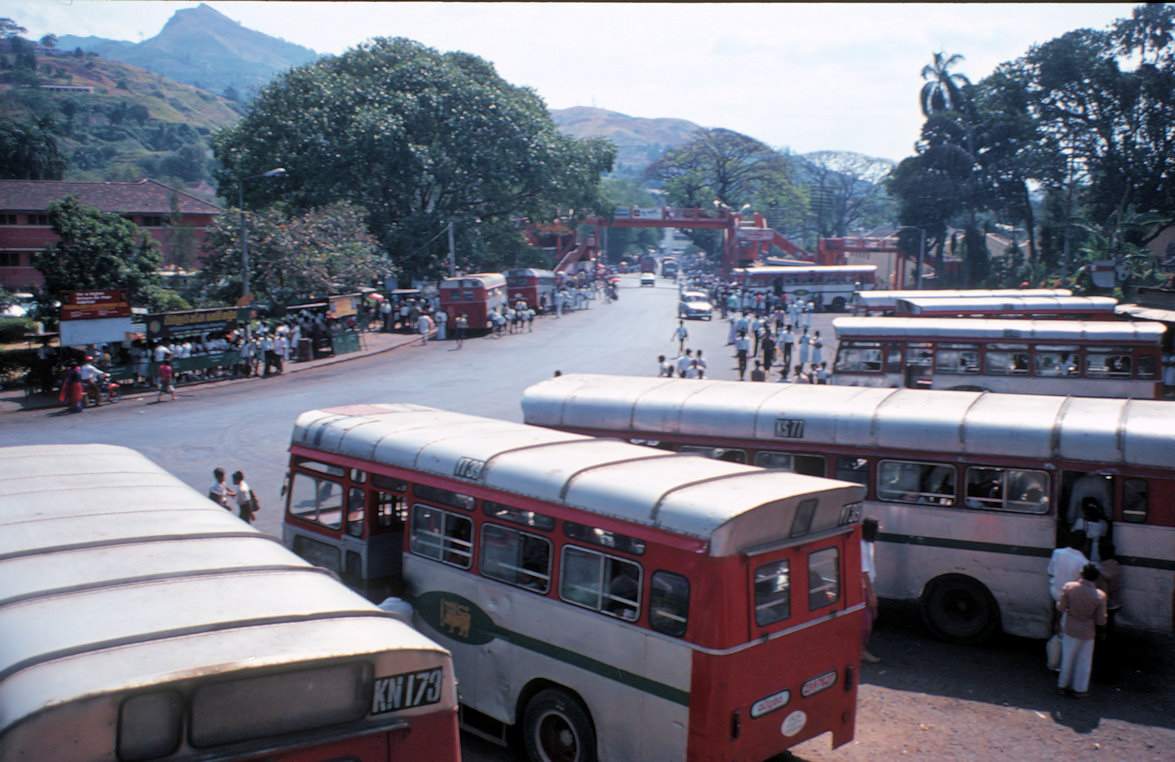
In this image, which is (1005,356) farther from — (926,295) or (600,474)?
(600,474)

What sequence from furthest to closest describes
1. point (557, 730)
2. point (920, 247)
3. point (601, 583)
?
1. point (920, 247)
2. point (557, 730)
3. point (601, 583)

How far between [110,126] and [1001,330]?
17266 cm

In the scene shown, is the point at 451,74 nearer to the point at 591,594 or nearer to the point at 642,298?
the point at 642,298

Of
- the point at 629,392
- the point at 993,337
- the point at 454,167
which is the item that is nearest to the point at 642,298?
the point at 454,167

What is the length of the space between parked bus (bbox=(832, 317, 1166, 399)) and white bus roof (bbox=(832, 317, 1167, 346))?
20 millimetres

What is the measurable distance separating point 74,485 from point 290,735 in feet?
13.3

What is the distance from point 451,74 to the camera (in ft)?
166

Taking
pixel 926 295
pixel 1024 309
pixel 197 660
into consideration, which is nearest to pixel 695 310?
pixel 926 295

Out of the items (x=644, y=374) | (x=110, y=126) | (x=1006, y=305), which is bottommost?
(x=644, y=374)

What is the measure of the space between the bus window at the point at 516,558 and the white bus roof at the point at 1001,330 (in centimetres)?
1509

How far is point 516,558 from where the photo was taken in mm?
7574

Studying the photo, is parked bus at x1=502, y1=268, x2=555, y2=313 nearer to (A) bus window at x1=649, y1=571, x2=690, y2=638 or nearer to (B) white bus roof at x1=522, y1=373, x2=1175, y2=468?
(B) white bus roof at x1=522, y1=373, x2=1175, y2=468

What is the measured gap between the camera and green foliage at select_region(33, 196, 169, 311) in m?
40.8

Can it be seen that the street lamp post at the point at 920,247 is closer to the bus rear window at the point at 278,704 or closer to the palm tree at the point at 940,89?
the palm tree at the point at 940,89
